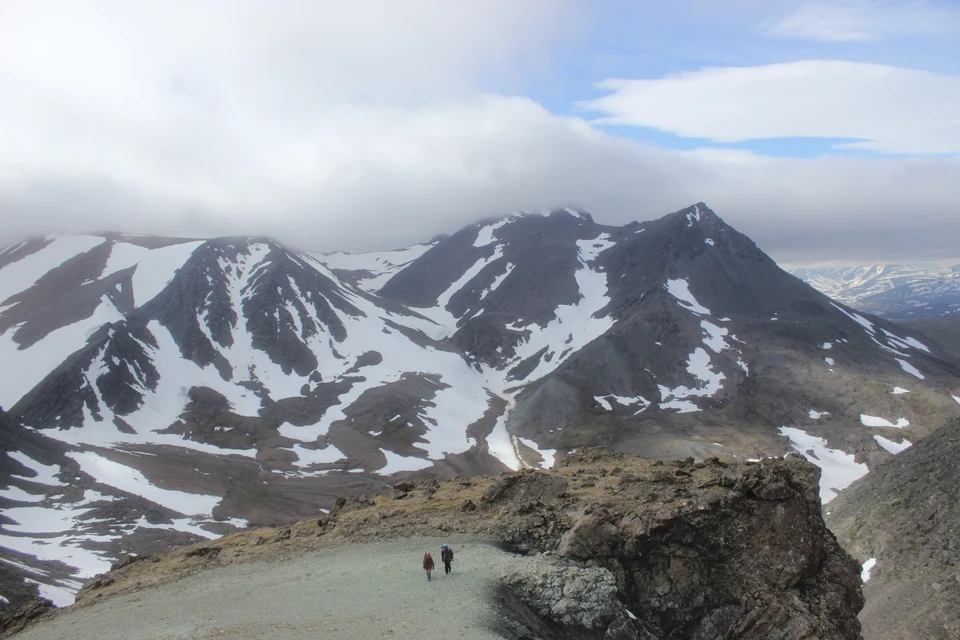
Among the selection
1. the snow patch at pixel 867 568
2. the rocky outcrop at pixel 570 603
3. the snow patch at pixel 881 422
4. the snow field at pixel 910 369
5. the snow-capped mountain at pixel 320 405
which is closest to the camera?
the rocky outcrop at pixel 570 603

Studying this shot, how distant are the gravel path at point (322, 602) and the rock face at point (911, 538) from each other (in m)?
32.9

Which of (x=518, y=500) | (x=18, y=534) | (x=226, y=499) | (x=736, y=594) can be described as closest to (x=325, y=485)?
(x=226, y=499)

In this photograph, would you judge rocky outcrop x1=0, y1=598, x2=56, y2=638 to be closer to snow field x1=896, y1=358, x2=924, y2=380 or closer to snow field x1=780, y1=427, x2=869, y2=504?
snow field x1=780, y1=427, x2=869, y2=504

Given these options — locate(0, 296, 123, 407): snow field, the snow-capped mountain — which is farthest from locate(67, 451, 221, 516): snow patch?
locate(0, 296, 123, 407): snow field

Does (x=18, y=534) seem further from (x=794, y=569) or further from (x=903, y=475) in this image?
(x=903, y=475)

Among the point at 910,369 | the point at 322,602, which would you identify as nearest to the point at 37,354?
the point at 322,602

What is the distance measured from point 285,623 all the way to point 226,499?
89.2m

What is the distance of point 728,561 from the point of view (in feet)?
92.5

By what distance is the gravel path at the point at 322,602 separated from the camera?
2002 centimetres

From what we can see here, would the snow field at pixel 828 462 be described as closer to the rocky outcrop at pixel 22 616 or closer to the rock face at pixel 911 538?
the rock face at pixel 911 538

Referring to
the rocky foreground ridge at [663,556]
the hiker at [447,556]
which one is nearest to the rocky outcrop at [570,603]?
the rocky foreground ridge at [663,556]

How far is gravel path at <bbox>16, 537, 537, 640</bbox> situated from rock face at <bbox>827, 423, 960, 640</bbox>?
108 feet

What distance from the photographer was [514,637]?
68.0 feet

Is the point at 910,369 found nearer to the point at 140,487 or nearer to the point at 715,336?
the point at 715,336
